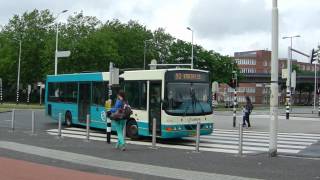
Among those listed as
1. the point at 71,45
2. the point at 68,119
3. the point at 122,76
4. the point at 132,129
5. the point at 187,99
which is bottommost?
the point at 132,129

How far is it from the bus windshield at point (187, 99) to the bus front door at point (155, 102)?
474mm

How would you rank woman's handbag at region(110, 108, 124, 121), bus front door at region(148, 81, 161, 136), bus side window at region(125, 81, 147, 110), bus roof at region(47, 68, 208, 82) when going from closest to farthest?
woman's handbag at region(110, 108, 124, 121), bus front door at region(148, 81, 161, 136), bus roof at region(47, 68, 208, 82), bus side window at region(125, 81, 147, 110)

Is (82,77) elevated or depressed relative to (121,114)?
elevated

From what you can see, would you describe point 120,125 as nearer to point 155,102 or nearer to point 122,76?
point 155,102

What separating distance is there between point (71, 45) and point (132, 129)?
189 ft

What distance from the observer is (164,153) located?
53.4ft

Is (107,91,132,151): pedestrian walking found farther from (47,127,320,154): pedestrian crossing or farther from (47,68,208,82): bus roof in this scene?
(47,68,208,82): bus roof

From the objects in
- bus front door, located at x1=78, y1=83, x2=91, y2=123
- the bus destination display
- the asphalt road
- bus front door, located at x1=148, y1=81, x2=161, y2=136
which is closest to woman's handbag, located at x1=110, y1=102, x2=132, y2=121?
the asphalt road

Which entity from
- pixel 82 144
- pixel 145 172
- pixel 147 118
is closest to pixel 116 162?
pixel 145 172

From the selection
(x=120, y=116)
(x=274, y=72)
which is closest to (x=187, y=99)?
(x=120, y=116)

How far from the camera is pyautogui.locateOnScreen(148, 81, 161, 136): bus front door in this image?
1984cm

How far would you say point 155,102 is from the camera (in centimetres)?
2014

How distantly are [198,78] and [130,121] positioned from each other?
3.10 meters

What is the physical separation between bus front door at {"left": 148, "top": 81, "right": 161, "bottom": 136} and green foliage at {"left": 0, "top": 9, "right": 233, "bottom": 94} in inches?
2263
